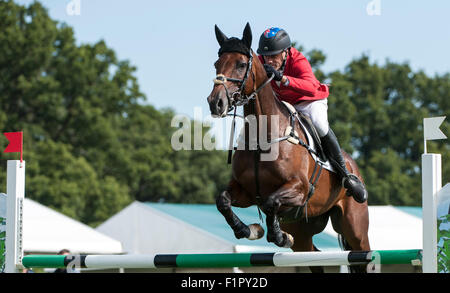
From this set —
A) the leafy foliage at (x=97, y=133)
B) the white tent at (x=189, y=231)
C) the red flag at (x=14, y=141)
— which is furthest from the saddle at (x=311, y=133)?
the leafy foliage at (x=97, y=133)

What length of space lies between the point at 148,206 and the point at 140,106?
20.6 m

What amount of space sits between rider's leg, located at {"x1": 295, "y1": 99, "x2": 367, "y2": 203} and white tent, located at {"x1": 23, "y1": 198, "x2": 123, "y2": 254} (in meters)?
7.86

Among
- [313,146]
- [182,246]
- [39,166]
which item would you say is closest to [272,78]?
[313,146]

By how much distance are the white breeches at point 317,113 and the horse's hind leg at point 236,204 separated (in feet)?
2.92

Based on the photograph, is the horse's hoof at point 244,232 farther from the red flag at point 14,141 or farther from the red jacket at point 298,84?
the red flag at point 14,141

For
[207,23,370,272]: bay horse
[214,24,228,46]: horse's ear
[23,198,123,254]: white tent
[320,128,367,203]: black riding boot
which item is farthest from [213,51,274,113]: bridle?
[23,198,123,254]: white tent

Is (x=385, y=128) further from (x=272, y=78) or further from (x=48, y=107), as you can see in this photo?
(x=272, y=78)

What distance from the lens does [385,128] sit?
41.3 meters

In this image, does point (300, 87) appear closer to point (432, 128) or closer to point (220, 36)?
point (220, 36)

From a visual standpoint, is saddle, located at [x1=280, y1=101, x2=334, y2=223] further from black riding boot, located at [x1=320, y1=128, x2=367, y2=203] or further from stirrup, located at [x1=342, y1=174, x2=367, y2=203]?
stirrup, located at [x1=342, y1=174, x2=367, y2=203]

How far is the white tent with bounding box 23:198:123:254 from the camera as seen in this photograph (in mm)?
12156

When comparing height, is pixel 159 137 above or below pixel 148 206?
above

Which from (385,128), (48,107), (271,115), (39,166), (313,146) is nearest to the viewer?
(271,115)
